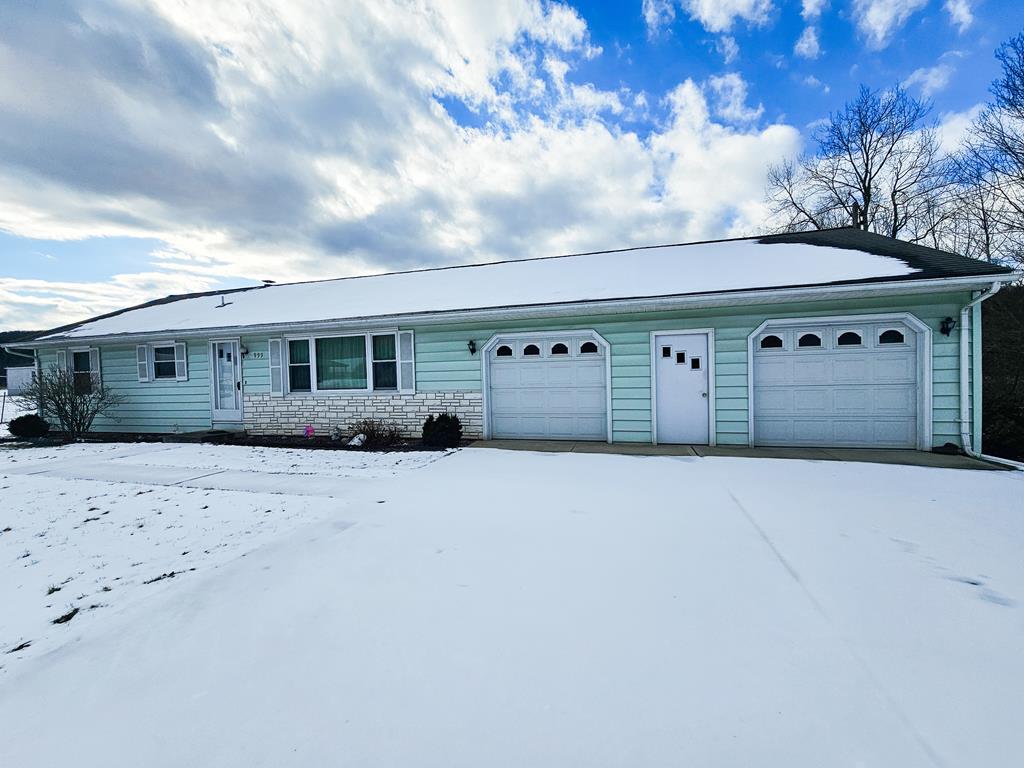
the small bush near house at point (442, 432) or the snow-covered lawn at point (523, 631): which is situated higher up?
the small bush near house at point (442, 432)

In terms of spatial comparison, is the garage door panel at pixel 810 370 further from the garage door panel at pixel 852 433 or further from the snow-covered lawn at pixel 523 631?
the snow-covered lawn at pixel 523 631

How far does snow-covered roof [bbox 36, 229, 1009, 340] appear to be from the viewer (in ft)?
23.5

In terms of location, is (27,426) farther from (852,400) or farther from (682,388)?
(852,400)

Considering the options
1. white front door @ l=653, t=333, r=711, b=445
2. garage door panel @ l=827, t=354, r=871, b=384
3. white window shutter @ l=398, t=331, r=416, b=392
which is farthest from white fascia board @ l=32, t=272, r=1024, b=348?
garage door panel @ l=827, t=354, r=871, b=384

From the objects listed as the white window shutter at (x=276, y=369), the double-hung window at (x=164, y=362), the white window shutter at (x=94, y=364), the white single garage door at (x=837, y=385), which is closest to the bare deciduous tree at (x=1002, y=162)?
the white single garage door at (x=837, y=385)

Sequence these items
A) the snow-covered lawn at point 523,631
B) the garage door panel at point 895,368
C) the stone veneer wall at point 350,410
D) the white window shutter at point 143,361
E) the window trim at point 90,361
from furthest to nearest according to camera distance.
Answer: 1. the window trim at point 90,361
2. the white window shutter at point 143,361
3. the stone veneer wall at point 350,410
4. the garage door panel at point 895,368
5. the snow-covered lawn at point 523,631

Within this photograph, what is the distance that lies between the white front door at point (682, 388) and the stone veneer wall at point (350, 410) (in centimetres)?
353

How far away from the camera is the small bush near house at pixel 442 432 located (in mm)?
8000

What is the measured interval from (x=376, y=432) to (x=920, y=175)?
21.6m

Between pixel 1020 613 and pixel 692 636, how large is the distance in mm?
1971

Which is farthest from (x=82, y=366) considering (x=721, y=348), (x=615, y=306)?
(x=721, y=348)

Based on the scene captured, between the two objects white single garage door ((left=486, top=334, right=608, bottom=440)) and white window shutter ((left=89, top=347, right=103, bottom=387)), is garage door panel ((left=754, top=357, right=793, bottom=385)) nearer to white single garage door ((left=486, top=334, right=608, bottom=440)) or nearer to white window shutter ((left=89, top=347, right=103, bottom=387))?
white single garage door ((left=486, top=334, right=608, bottom=440))

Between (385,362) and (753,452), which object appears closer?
(753,452)

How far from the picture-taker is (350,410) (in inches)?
371
